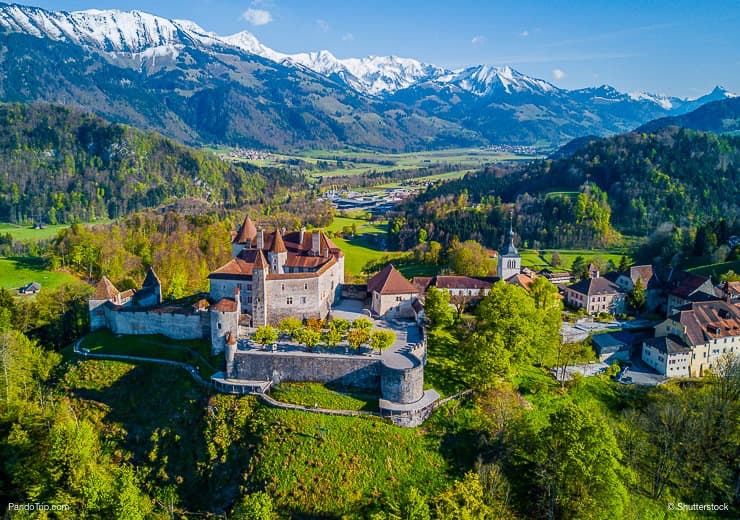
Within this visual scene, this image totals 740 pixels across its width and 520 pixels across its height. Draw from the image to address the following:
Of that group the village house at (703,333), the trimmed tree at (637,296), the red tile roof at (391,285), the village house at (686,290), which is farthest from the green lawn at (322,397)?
the trimmed tree at (637,296)

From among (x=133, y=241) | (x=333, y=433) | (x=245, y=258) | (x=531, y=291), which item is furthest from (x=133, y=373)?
(x=133, y=241)

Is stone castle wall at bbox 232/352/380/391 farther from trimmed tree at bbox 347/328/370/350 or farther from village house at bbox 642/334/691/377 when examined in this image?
village house at bbox 642/334/691/377

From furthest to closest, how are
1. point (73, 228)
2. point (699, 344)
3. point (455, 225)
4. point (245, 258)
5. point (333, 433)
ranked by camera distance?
1. point (455, 225)
2. point (73, 228)
3. point (245, 258)
4. point (699, 344)
5. point (333, 433)

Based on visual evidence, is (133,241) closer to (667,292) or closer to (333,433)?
(333,433)

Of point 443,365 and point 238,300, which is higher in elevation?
point 238,300

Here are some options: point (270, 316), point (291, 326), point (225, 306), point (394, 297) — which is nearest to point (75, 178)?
point (270, 316)

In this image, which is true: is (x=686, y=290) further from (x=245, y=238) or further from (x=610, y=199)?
(x=610, y=199)
